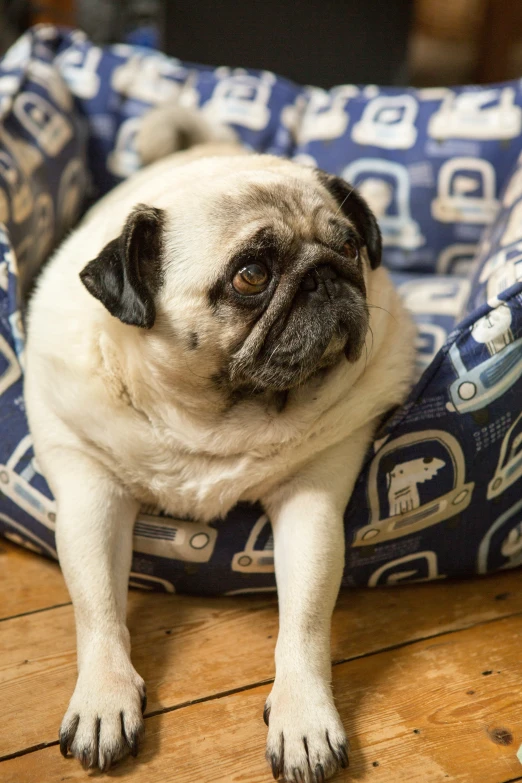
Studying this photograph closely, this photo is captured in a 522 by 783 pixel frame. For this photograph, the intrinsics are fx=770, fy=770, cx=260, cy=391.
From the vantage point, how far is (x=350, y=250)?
1.59 m

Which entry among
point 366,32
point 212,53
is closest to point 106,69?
point 212,53

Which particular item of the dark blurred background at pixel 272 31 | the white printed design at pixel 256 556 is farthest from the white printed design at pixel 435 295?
the dark blurred background at pixel 272 31

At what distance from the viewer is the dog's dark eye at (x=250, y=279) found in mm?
1434

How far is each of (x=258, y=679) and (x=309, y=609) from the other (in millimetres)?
201

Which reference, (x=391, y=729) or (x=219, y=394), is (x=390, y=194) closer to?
(x=219, y=394)

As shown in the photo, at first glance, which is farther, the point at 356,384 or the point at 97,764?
the point at 356,384

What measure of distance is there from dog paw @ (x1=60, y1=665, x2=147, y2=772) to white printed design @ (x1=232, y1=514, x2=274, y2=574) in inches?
14.4

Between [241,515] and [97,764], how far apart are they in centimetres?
59

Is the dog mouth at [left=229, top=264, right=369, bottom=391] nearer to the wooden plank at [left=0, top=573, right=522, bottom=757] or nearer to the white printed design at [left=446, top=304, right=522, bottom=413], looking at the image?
the white printed design at [left=446, top=304, right=522, bottom=413]

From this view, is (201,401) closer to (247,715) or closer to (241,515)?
(241,515)

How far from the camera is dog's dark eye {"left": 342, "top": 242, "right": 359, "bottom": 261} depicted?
157 centimetres

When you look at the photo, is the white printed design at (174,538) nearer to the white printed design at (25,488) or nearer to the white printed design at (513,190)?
the white printed design at (25,488)

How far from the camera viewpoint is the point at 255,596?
1.79 m

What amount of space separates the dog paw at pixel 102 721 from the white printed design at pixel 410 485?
583mm
